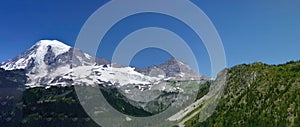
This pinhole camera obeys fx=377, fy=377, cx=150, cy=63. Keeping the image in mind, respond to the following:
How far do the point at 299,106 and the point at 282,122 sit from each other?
477 inches

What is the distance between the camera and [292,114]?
19775cm

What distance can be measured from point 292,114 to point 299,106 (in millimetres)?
5531

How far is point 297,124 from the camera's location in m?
187

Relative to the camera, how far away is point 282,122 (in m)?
199

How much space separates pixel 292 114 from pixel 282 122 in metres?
6.65

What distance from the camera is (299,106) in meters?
197

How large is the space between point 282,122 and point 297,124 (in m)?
12.5

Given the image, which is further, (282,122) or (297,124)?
(282,122)
